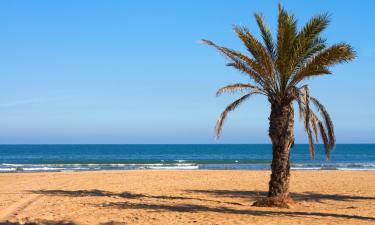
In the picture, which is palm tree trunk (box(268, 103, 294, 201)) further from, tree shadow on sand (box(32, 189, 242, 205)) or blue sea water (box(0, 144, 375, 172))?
blue sea water (box(0, 144, 375, 172))

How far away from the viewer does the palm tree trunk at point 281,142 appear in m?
14.7

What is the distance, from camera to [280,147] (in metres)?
14.8

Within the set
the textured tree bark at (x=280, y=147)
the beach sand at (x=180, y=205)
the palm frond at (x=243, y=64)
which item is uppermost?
the palm frond at (x=243, y=64)

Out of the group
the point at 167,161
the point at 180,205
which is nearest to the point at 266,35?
the point at 180,205

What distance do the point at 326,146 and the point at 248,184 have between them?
27.2ft

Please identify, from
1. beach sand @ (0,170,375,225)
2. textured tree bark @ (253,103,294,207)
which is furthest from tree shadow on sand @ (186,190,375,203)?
textured tree bark @ (253,103,294,207)

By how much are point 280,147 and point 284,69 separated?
2.27 m

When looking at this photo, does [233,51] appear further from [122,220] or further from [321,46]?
[122,220]

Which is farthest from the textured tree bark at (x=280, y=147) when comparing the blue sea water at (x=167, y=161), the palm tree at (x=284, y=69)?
the blue sea water at (x=167, y=161)

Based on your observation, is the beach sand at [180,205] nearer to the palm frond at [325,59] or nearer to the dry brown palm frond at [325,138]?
the dry brown palm frond at [325,138]

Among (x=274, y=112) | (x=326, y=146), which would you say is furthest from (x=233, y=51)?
(x=326, y=146)

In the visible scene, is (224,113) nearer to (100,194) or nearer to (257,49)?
(257,49)

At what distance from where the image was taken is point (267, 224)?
38.5 ft

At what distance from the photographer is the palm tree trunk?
48.2ft
